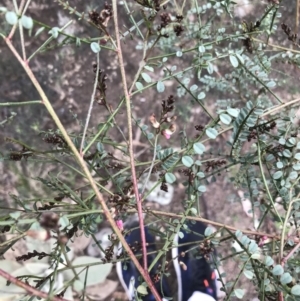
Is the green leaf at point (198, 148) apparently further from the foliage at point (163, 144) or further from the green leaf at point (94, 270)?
the green leaf at point (94, 270)

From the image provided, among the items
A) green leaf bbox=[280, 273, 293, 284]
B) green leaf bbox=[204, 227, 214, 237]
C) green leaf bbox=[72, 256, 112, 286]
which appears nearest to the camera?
green leaf bbox=[280, 273, 293, 284]

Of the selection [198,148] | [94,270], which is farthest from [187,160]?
[94,270]

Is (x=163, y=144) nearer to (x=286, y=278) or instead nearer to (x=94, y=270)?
(x=94, y=270)

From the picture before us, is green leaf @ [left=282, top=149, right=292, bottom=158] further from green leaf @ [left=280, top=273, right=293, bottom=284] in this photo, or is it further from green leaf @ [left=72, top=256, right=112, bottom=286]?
green leaf @ [left=72, top=256, right=112, bottom=286]

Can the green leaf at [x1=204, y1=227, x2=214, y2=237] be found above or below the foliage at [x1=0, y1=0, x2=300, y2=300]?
below

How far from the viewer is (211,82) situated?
53.1 inches

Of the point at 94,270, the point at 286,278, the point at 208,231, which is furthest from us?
the point at 94,270

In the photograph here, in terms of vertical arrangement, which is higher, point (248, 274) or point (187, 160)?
point (187, 160)

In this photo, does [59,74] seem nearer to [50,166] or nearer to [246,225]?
[50,166]

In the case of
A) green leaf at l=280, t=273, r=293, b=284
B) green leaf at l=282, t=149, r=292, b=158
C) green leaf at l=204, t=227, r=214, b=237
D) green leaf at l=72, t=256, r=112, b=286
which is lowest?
green leaf at l=72, t=256, r=112, b=286

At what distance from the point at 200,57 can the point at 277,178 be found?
0.93 ft

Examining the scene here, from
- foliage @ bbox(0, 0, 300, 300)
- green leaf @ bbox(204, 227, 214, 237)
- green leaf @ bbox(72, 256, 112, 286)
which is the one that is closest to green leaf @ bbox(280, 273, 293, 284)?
foliage @ bbox(0, 0, 300, 300)

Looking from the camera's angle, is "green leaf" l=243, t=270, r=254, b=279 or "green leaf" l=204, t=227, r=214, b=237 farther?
"green leaf" l=204, t=227, r=214, b=237

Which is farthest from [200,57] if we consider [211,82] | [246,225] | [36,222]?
[246,225]
